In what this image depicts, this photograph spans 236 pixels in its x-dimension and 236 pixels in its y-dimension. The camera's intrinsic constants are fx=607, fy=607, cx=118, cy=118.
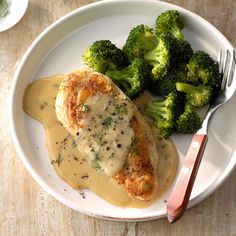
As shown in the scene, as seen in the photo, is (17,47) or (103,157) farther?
(17,47)

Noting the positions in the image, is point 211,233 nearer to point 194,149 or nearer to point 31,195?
point 194,149

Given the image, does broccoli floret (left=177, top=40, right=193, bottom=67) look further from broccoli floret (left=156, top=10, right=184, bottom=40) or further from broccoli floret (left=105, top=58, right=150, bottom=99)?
broccoli floret (left=105, top=58, right=150, bottom=99)

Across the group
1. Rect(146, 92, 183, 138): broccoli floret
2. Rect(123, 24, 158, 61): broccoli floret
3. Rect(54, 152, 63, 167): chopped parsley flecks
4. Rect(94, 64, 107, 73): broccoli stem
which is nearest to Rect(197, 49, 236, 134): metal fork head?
Rect(146, 92, 183, 138): broccoli floret

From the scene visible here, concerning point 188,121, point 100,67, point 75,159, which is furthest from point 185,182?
point 100,67

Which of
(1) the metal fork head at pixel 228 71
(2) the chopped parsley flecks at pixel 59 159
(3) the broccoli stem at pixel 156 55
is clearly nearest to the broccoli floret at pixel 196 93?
(1) the metal fork head at pixel 228 71

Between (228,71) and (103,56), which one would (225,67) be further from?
(103,56)

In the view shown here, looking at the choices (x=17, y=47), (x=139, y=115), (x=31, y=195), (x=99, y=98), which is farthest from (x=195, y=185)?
(x=17, y=47)
